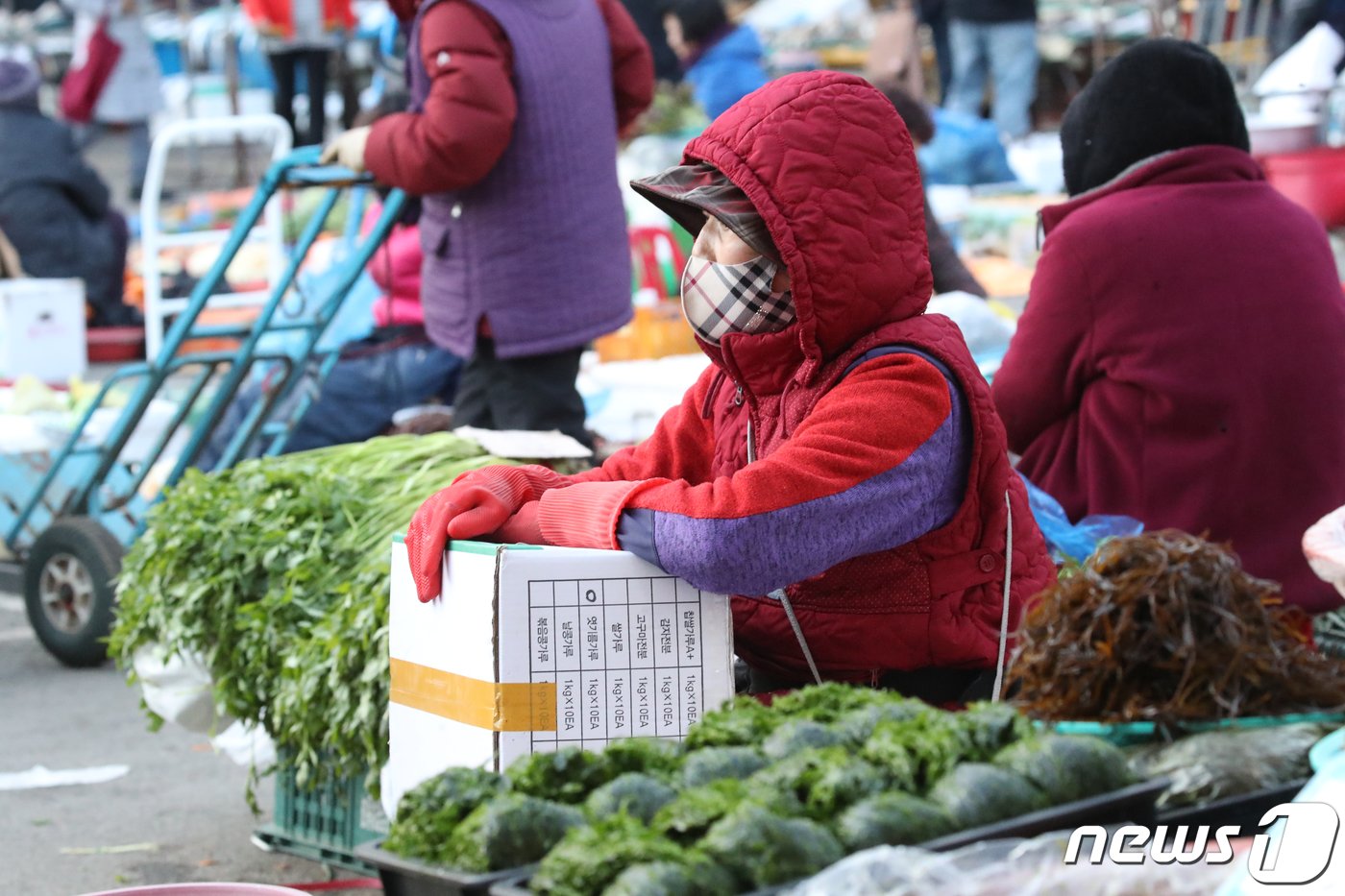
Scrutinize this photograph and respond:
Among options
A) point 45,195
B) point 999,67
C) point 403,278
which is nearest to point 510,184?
point 403,278

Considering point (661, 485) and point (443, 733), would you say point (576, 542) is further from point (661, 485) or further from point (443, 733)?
point (443, 733)

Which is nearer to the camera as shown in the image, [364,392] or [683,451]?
[683,451]

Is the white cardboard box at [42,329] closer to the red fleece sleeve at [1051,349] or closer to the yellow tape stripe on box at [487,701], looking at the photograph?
the red fleece sleeve at [1051,349]

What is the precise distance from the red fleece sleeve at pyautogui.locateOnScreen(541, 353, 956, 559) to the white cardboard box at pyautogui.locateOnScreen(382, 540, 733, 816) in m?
0.08

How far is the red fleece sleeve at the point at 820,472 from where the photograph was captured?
2.35 metres

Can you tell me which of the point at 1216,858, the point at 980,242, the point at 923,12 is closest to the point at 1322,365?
the point at 1216,858

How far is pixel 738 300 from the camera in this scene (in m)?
2.56

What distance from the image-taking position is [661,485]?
8.17 ft

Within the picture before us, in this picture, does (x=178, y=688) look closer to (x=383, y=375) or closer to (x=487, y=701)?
(x=487, y=701)

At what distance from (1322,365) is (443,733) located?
1808 millimetres

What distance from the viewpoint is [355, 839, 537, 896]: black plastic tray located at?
175 centimetres

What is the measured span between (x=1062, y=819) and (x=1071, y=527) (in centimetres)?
162

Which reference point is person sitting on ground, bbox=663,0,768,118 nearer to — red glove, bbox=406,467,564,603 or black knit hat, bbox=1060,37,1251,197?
black knit hat, bbox=1060,37,1251,197

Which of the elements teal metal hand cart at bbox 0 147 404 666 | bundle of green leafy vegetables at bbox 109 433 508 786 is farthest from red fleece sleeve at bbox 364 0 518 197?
bundle of green leafy vegetables at bbox 109 433 508 786
